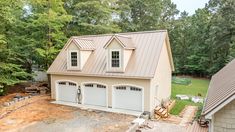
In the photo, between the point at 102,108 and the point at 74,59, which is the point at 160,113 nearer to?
the point at 102,108

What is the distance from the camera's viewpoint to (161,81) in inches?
637

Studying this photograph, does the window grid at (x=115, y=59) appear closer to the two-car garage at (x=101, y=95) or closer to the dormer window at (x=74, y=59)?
the two-car garage at (x=101, y=95)

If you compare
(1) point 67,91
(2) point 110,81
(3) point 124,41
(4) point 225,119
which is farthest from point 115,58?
(4) point 225,119

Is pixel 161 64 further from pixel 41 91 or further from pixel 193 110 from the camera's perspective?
pixel 41 91

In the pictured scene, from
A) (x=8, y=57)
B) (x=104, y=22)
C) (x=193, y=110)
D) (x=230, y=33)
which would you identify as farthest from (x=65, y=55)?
(x=230, y=33)

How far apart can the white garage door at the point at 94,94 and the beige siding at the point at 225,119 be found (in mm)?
9442

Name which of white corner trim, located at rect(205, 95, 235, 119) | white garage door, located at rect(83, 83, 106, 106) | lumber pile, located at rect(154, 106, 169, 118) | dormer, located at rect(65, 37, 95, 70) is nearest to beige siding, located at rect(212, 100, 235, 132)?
white corner trim, located at rect(205, 95, 235, 119)

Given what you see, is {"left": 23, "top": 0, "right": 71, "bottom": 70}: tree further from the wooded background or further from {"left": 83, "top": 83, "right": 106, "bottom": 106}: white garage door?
{"left": 83, "top": 83, "right": 106, "bottom": 106}: white garage door

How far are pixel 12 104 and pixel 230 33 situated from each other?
30636 mm

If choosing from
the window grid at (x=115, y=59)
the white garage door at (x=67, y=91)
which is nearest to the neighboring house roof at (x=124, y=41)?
the window grid at (x=115, y=59)

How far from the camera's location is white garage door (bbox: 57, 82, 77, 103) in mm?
16812

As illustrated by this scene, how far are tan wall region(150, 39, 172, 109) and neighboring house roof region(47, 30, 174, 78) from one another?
811mm

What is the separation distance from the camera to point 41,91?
2011 cm

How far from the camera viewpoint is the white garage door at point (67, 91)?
55.2 ft
